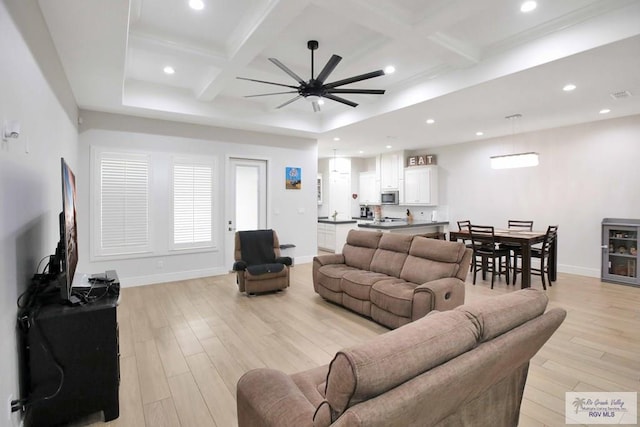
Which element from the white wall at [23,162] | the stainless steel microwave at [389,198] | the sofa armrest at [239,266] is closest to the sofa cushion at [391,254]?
the sofa armrest at [239,266]

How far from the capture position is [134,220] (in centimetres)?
520

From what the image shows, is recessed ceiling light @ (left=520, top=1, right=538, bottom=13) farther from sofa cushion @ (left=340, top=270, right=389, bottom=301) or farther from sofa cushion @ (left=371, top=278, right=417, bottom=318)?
sofa cushion @ (left=340, top=270, right=389, bottom=301)

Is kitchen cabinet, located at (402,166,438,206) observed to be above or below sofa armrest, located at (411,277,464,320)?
above

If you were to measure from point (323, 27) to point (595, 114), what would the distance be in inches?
189

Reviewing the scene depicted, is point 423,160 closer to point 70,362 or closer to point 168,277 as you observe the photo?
point 168,277

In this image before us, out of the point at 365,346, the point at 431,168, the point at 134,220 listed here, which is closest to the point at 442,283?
the point at 365,346

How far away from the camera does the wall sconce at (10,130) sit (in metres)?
1.67

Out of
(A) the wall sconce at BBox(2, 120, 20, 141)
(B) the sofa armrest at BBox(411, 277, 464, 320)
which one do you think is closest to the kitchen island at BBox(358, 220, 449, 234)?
(B) the sofa armrest at BBox(411, 277, 464, 320)

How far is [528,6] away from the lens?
9.43 feet

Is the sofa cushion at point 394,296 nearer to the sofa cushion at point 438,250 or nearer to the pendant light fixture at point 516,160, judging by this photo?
the sofa cushion at point 438,250

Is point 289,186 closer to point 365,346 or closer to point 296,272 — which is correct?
point 296,272

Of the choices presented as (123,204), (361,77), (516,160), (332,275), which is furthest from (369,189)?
(361,77)

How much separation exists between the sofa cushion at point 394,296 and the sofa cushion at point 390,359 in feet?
6.51

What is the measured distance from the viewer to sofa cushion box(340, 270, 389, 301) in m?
3.78
